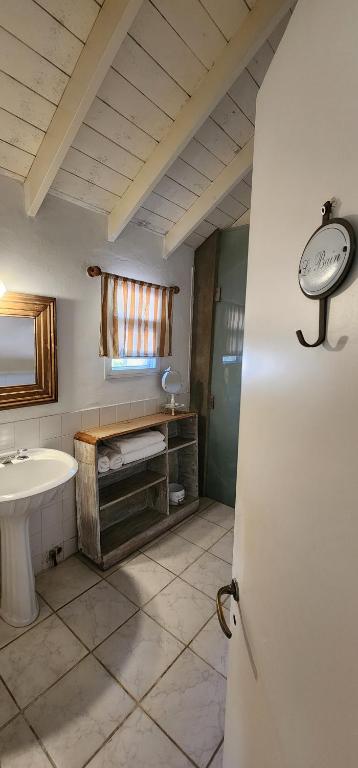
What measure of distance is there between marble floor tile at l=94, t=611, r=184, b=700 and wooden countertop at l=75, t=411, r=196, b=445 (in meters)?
0.97

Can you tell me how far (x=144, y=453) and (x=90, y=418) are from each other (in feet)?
1.47

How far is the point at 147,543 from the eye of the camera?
212cm

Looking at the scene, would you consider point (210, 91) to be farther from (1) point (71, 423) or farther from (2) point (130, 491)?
(2) point (130, 491)

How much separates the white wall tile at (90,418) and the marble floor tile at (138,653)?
3.64ft

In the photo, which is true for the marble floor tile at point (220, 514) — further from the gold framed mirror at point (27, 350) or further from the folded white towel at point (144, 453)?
the gold framed mirror at point (27, 350)

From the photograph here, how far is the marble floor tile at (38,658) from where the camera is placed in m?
1.22

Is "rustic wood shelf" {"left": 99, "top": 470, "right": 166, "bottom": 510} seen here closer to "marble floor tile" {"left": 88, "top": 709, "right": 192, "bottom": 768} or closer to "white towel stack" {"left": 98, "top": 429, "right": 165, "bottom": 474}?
"white towel stack" {"left": 98, "top": 429, "right": 165, "bottom": 474}

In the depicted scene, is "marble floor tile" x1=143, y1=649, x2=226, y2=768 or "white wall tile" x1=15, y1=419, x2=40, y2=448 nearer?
"marble floor tile" x1=143, y1=649, x2=226, y2=768

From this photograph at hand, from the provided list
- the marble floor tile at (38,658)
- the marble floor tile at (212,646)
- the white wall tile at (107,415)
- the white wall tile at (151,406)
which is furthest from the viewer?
the white wall tile at (151,406)

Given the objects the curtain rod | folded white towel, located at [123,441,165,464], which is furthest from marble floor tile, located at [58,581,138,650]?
the curtain rod

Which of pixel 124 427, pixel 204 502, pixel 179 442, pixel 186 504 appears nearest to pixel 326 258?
pixel 124 427

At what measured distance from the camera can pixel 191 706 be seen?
117 cm

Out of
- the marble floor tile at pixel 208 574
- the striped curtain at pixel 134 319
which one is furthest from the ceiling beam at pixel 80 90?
the marble floor tile at pixel 208 574

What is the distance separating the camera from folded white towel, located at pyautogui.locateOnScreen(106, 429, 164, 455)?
194 cm
